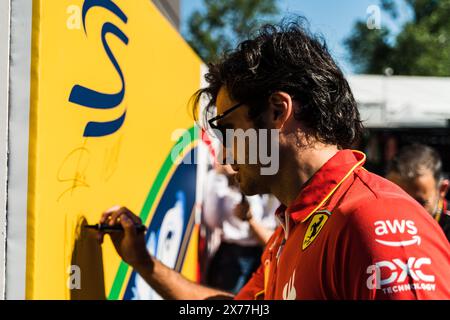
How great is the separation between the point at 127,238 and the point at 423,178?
6.55 ft

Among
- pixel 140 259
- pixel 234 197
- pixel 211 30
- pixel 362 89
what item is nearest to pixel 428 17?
pixel 362 89

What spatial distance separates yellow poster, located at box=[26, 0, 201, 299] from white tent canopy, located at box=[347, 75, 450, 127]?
7.28 meters

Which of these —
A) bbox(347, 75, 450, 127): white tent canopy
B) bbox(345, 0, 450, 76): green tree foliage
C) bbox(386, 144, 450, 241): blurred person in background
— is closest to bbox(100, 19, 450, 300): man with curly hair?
bbox(386, 144, 450, 241): blurred person in background

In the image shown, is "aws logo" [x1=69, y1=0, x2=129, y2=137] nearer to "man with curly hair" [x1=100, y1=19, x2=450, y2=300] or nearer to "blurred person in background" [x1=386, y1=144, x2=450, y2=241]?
"man with curly hair" [x1=100, y1=19, x2=450, y2=300]

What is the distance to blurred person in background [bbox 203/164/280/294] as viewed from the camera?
4359 mm

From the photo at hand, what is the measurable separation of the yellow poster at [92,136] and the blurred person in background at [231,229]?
71.4 inches

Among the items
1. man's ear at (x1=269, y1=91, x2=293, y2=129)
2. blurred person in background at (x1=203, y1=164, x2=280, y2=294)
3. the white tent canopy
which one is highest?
the white tent canopy

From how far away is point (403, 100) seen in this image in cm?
970

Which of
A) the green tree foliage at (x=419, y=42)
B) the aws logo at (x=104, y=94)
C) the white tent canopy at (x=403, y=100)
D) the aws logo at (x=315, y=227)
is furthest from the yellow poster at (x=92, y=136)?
the green tree foliage at (x=419, y=42)

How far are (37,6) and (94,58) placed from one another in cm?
34

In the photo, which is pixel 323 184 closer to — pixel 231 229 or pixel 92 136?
pixel 92 136

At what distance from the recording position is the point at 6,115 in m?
1.29

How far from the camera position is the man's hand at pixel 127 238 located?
5.74 feet
